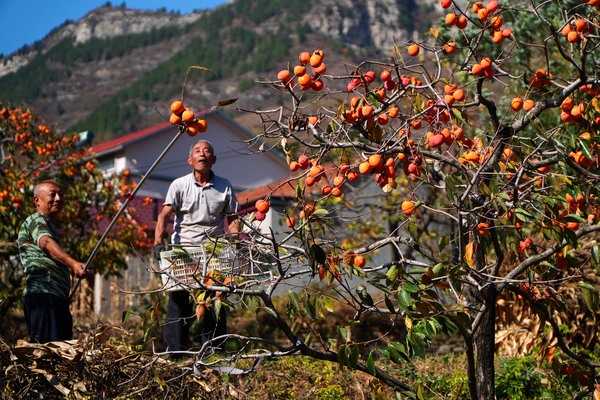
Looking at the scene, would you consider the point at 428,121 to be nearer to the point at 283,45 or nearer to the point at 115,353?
the point at 115,353

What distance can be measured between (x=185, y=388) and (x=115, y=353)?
1.44ft

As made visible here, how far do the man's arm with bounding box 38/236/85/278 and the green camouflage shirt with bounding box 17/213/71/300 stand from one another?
2.0 inches

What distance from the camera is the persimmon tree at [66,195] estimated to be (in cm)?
1027

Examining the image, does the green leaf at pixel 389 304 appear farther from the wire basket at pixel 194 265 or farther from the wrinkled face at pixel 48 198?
the wrinkled face at pixel 48 198

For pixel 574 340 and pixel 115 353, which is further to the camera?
pixel 574 340

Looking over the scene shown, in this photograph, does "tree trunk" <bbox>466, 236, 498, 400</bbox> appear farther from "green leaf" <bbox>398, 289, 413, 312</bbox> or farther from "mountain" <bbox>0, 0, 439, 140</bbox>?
"mountain" <bbox>0, 0, 439, 140</bbox>

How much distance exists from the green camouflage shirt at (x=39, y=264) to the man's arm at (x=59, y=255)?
51mm

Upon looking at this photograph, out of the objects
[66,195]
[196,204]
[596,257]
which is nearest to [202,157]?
[196,204]

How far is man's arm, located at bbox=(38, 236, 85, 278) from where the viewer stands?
5.86 m

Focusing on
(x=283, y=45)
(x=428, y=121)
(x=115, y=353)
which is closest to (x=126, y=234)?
(x=115, y=353)

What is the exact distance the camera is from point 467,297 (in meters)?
4.57

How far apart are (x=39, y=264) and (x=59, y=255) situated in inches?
A: 9.8

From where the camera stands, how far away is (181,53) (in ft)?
329

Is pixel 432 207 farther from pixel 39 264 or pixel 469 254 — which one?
pixel 39 264
